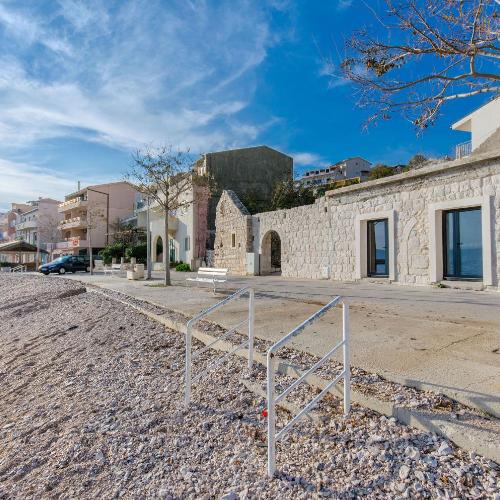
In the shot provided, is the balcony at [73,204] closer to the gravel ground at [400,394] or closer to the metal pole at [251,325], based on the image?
the metal pole at [251,325]

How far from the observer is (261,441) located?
10.2ft

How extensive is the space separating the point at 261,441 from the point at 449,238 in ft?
33.1

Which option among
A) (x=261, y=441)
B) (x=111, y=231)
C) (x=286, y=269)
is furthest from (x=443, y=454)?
(x=111, y=231)

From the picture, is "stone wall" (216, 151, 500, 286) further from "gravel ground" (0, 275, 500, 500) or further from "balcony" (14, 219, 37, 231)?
"balcony" (14, 219, 37, 231)

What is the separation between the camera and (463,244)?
10.8 meters

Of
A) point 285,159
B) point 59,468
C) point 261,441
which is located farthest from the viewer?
point 285,159

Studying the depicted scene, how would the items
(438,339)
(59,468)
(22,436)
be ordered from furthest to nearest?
(438,339)
(22,436)
(59,468)

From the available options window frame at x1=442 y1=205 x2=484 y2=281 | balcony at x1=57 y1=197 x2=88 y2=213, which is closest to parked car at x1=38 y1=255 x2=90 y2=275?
balcony at x1=57 y1=197 x2=88 y2=213

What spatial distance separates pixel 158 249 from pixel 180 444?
3099 cm

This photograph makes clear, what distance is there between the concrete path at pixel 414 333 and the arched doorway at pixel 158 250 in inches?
966

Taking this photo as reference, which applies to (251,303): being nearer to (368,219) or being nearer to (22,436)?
(22,436)

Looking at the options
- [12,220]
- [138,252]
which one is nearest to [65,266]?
[138,252]

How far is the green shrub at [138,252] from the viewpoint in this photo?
104 ft

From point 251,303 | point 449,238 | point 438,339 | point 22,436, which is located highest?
point 449,238
